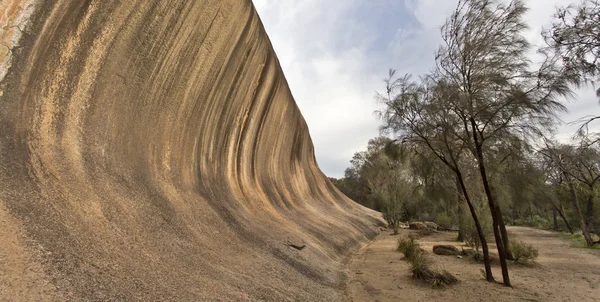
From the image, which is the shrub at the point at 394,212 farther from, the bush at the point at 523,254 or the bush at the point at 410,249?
the bush at the point at 523,254

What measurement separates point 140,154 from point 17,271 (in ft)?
11.4

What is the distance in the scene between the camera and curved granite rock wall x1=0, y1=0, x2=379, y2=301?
174 inches

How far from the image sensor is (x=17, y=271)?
11.3 ft

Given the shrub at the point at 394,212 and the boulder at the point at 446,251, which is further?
the shrub at the point at 394,212

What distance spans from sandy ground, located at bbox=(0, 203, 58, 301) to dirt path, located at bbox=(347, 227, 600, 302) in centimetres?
598

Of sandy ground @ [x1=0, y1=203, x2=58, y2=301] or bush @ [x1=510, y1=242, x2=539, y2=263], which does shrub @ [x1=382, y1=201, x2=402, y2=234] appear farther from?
sandy ground @ [x1=0, y1=203, x2=58, y2=301]

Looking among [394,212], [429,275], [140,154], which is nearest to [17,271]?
[140,154]

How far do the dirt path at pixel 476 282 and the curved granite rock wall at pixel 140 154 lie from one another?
1.02 meters

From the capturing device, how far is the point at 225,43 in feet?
30.6

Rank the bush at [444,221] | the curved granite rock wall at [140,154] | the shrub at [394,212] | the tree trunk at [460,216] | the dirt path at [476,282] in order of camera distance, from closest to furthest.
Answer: the curved granite rock wall at [140,154]
the dirt path at [476,282]
the tree trunk at [460,216]
the shrub at [394,212]
the bush at [444,221]

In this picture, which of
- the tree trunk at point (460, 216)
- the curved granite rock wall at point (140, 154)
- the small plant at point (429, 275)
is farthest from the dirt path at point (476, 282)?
the tree trunk at point (460, 216)

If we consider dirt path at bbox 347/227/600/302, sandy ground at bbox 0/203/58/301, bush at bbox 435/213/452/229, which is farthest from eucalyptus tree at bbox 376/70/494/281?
bush at bbox 435/213/452/229

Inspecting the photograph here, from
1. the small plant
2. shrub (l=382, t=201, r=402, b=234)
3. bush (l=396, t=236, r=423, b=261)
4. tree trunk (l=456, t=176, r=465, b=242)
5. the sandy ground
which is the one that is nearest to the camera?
the sandy ground

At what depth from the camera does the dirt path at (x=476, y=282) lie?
310 inches
